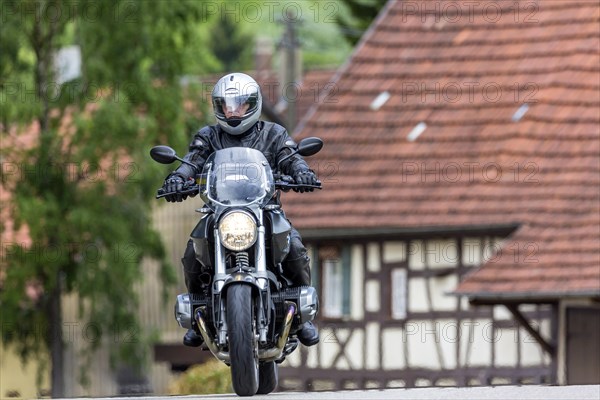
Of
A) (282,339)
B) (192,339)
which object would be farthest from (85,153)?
(282,339)

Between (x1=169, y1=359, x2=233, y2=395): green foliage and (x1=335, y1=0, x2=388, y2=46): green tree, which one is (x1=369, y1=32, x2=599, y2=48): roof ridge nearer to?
(x1=169, y1=359, x2=233, y2=395): green foliage

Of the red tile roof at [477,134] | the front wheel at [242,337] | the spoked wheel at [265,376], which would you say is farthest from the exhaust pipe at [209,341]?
the red tile roof at [477,134]

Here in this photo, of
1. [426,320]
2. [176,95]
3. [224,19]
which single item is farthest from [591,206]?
[224,19]

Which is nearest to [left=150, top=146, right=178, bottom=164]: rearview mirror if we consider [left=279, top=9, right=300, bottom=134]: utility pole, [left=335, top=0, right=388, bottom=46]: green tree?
[left=279, top=9, right=300, bottom=134]: utility pole

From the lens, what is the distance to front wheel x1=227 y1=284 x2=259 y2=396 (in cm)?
1474

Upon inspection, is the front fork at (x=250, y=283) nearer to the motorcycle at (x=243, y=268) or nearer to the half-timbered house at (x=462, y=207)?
the motorcycle at (x=243, y=268)

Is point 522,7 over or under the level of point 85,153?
over

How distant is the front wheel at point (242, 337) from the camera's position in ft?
48.4

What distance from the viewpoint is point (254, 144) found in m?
15.7

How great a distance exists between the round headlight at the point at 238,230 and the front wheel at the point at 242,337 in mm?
269

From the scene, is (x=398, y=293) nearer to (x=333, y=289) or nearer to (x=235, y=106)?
(x=333, y=289)

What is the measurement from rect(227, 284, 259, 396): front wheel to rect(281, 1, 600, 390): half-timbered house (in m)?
16.1

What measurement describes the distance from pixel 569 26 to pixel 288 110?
36.2 feet

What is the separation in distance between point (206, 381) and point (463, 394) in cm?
2069
